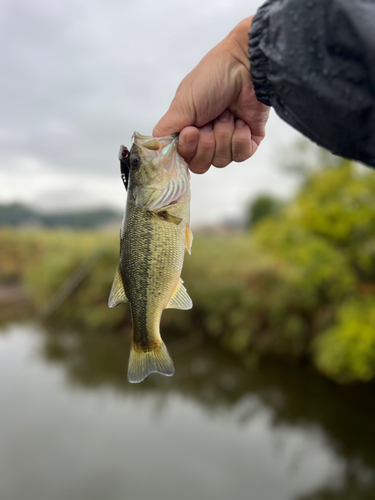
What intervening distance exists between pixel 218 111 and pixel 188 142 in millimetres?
205

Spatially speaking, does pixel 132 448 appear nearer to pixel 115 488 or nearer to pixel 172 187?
pixel 115 488

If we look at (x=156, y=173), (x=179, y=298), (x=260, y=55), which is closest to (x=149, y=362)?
(x=179, y=298)

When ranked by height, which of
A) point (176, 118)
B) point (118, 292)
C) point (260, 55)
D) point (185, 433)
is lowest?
point (185, 433)

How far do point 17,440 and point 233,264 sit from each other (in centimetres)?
760

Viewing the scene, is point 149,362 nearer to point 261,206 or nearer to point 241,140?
point 241,140

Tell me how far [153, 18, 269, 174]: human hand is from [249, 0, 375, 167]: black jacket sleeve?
54 centimetres

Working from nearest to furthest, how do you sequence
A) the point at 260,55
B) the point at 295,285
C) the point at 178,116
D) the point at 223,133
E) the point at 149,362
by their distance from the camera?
the point at 260,55, the point at 149,362, the point at 178,116, the point at 223,133, the point at 295,285

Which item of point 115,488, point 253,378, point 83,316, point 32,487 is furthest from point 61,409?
point 253,378

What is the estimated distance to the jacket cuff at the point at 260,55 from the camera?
1111 millimetres

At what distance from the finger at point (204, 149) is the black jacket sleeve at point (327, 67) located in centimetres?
68

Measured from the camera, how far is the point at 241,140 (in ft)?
5.95

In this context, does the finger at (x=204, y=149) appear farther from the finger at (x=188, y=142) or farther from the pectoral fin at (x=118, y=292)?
the pectoral fin at (x=118, y=292)

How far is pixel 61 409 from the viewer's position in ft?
35.0

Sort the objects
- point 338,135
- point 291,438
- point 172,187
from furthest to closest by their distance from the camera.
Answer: point 291,438
point 172,187
point 338,135
